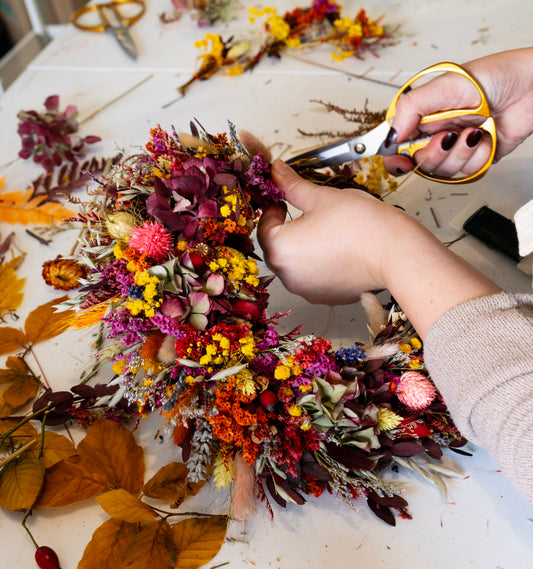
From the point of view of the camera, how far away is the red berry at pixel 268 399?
0.60 meters

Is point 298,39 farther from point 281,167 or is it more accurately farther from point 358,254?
point 358,254

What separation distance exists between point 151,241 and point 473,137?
495mm

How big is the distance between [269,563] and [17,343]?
524 mm

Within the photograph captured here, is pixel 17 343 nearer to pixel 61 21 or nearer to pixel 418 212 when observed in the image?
pixel 418 212

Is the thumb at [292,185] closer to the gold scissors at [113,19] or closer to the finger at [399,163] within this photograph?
the finger at [399,163]

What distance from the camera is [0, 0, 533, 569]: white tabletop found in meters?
0.61

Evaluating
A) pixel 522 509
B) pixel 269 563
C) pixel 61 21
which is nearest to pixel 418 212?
pixel 522 509

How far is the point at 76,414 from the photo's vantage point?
28.0 inches

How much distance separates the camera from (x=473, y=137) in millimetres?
740

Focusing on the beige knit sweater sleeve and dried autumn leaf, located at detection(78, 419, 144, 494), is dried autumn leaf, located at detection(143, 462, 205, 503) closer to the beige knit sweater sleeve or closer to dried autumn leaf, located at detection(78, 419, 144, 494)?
dried autumn leaf, located at detection(78, 419, 144, 494)

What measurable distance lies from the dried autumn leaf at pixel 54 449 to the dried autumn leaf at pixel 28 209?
460mm

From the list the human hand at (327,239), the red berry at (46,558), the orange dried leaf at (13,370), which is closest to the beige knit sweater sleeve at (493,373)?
the human hand at (327,239)

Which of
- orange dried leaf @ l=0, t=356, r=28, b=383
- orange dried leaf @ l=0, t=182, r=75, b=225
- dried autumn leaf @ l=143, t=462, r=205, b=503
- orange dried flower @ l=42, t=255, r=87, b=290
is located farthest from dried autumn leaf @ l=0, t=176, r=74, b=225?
dried autumn leaf @ l=143, t=462, r=205, b=503

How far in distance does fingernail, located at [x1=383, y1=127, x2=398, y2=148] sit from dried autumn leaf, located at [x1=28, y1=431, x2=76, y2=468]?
2.10 ft
